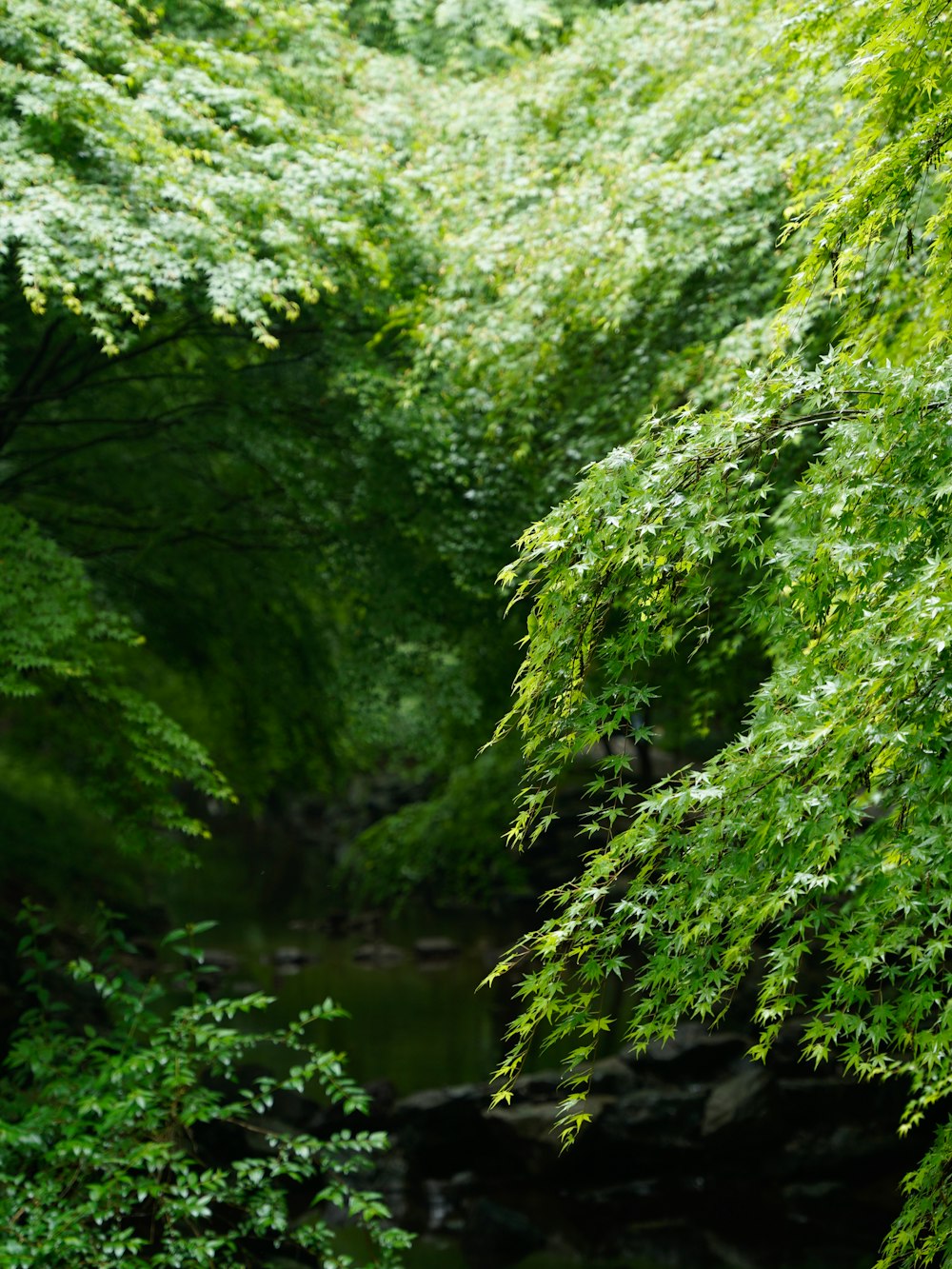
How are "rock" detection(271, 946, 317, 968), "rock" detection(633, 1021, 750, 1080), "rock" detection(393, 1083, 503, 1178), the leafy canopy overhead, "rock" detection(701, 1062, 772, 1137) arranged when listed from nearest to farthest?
the leafy canopy overhead → "rock" detection(701, 1062, 772, 1137) → "rock" detection(393, 1083, 503, 1178) → "rock" detection(633, 1021, 750, 1080) → "rock" detection(271, 946, 317, 968)

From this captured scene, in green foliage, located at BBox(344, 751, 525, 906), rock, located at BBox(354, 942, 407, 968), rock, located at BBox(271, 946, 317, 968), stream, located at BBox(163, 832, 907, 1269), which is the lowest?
stream, located at BBox(163, 832, 907, 1269)

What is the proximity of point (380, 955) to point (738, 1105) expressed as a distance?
9.29 meters

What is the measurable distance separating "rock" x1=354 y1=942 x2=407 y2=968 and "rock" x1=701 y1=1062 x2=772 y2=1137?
8553 millimetres

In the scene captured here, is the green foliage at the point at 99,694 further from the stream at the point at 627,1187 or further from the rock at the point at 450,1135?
the rock at the point at 450,1135

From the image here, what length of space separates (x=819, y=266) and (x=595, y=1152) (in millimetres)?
8358

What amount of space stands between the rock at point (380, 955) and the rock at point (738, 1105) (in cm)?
855

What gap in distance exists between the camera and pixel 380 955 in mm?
18422

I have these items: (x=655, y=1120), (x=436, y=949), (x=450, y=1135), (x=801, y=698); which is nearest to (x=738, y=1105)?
(x=655, y=1120)

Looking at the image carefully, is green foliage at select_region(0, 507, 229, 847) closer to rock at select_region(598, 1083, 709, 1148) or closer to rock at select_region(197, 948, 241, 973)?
rock at select_region(598, 1083, 709, 1148)

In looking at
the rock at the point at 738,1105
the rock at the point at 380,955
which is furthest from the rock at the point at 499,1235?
→ the rock at the point at 380,955

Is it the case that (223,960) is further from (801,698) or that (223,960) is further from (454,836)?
(801,698)

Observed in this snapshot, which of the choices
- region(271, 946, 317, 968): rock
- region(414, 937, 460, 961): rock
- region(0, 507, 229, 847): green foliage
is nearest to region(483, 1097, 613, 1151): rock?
region(0, 507, 229, 847): green foliage

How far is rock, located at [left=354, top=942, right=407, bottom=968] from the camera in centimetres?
1812

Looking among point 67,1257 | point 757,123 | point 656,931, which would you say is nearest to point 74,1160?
point 67,1257
